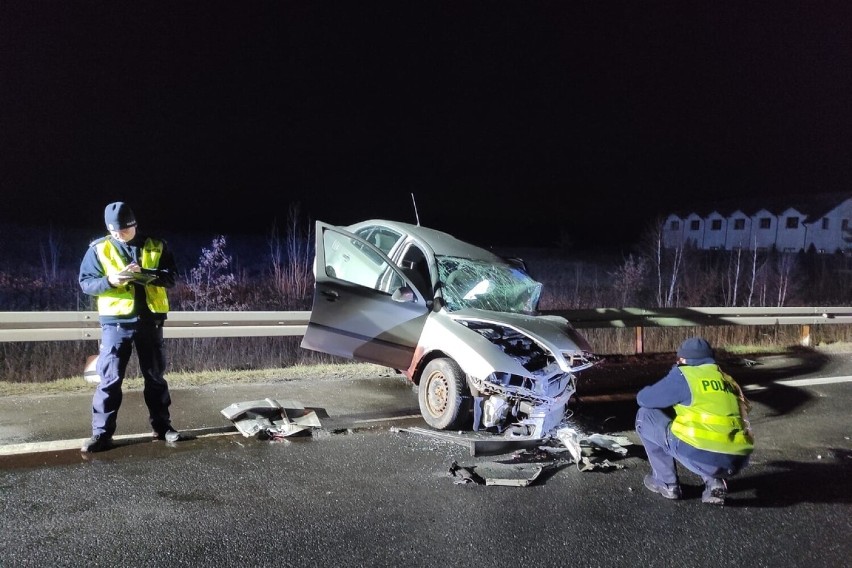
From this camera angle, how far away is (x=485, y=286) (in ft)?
20.8

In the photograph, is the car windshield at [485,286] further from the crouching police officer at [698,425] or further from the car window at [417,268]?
the crouching police officer at [698,425]

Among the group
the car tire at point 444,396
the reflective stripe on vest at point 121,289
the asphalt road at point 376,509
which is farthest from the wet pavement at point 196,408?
the reflective stripe on vest at point 121,289

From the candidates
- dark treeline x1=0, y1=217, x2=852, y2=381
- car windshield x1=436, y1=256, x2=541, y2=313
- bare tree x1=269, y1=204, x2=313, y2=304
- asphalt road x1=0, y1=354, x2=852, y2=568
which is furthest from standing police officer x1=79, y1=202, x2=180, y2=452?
bare tree x1=269, y1=204, x2=313, y2=304

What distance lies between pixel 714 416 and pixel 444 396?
234cm

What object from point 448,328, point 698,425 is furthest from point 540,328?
point 698,425

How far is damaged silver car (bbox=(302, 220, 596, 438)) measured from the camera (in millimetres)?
5266

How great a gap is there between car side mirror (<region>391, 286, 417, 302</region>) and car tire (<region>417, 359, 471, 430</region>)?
1.99 feet

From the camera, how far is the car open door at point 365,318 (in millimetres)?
5809

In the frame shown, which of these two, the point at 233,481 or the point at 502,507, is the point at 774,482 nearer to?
the point at 502,507

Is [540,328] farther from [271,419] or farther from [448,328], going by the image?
[271,419]

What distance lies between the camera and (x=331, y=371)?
25.7ft

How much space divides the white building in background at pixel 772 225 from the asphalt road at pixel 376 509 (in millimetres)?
42883

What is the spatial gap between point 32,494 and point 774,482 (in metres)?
5.02

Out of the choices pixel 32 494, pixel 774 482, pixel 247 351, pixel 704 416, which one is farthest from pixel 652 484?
pixel 247 351
